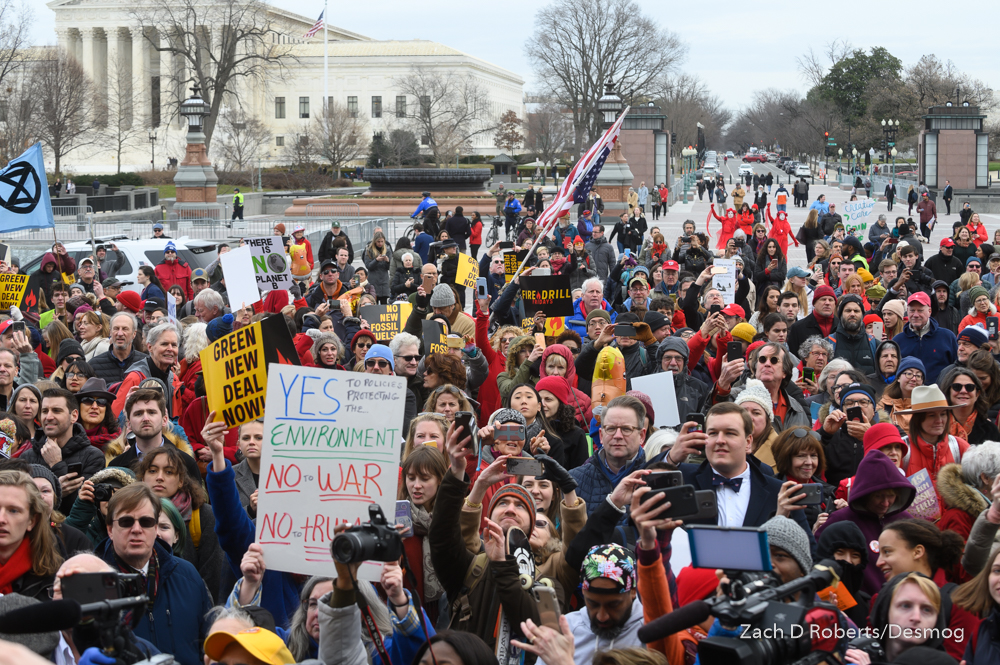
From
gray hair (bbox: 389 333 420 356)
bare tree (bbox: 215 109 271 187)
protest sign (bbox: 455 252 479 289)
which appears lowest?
gray hair (bbox: 389 333 420 356)

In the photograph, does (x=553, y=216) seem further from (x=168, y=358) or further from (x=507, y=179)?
(x=507, y=179)

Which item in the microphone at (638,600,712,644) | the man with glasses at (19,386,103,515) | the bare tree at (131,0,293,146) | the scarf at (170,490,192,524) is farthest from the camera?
the bare tree at (131,0,293,146)

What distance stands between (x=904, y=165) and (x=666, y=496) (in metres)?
78.3

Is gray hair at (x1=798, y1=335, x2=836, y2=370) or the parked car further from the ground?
the parked car

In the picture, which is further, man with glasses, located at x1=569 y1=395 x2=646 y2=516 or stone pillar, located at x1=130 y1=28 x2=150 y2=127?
stone pillar, located at x1=130 y1=28 x2=150 y2=127

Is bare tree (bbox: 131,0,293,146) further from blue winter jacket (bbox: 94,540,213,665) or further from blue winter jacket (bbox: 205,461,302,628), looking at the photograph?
blue winter jacket (bbox: 94,540,213,665)

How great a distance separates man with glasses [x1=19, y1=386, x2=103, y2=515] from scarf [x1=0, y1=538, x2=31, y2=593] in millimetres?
1577

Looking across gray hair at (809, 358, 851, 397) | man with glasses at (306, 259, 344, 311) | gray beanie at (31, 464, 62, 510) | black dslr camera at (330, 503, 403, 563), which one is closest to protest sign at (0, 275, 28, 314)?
man with glasses at (306, 259, 344, 311)

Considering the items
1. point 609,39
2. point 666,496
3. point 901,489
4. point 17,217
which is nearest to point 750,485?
point 901,489

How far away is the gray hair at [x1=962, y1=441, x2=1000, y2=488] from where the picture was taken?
551 cm

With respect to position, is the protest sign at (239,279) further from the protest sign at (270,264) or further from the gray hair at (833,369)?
the gray hair at (833,369)

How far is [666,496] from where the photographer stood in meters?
3.90

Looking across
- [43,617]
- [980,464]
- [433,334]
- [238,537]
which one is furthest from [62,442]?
[980,464]

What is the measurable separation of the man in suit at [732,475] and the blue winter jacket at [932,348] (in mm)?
5296
